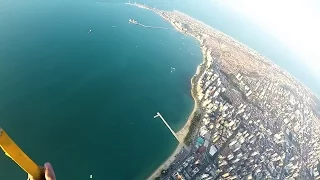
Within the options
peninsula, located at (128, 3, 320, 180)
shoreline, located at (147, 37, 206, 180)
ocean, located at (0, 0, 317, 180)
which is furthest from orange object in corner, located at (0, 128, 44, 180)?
peninsula, located at (128, 3, 320, 180)

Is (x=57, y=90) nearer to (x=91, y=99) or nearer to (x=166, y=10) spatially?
(x=91, y=99)

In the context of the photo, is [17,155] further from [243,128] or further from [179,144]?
[243,128]

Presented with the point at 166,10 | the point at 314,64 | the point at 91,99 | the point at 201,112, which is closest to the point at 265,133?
the point at 201,112

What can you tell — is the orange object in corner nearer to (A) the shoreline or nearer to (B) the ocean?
(B) the ocean

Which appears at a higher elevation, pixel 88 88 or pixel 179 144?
pixel 88 88

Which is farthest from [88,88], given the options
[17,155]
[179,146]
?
[17,155]

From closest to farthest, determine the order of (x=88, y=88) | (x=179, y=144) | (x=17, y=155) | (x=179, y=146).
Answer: (x=17, y=155)
(x=179, y=146)
(x=179, y=144)
(x=88, y=88)
